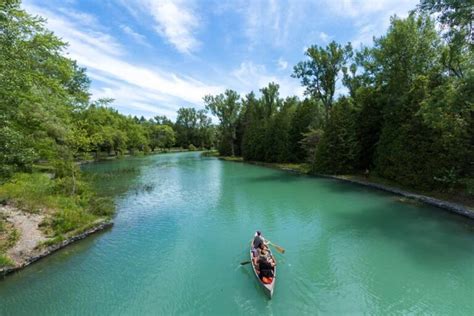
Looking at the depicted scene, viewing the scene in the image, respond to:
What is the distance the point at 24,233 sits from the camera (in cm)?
1135

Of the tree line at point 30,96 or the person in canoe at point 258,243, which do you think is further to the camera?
the person in canoe at point 258,243

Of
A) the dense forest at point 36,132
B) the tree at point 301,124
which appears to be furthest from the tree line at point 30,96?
the tree at point 301,124

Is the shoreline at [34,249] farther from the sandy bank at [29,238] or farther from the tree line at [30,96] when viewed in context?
the tree line at [30,96]

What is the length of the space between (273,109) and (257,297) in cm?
5092

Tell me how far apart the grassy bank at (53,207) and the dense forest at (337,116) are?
81 millimetres

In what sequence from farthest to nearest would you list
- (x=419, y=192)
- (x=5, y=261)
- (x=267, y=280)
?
1. (x=419, y=192)
2. (x=5, y=261)
3. (x=267, y=280)

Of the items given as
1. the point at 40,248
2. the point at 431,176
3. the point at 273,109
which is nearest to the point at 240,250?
the point at 40,248

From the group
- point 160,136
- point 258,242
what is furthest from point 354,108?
point 160,136

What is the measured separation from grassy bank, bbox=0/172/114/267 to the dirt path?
0.21 m

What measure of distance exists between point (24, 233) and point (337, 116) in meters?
28.1

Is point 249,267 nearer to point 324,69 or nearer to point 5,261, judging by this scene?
point 5,261

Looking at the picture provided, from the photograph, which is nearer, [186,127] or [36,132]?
[36,132]

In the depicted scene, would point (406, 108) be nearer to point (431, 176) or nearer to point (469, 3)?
point (431, 176)

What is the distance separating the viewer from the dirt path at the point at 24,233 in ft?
32.7
